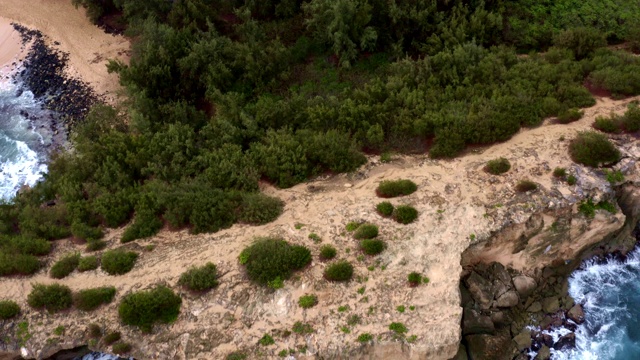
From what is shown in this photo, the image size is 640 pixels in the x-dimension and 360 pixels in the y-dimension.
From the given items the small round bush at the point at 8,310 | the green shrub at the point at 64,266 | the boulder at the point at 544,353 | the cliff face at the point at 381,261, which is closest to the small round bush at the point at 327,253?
the cliff face at the point at 381,261

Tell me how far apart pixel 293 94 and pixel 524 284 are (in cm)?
1978

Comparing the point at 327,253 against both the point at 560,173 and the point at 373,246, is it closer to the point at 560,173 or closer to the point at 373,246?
the point at 373,246

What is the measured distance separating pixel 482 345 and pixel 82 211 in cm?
2306

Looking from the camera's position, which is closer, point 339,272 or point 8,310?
point 8,310

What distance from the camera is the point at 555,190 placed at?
25766 millimetres

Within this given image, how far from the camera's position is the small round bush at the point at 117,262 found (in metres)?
24.1

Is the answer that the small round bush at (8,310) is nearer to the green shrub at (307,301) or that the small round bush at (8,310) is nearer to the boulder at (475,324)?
the green shrub at (307,301)

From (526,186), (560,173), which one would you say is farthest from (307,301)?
(560,173)

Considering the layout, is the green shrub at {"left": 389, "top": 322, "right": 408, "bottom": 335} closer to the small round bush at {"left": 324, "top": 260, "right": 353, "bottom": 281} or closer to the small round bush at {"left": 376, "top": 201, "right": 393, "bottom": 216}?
the small round bush at {"left": 324, "top": 260, "right": 353, "bottom": 281}

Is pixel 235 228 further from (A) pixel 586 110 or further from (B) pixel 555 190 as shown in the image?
(A) pixel 586 110

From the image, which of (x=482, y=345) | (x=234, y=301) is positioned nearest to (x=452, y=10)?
(x=482, y=345)

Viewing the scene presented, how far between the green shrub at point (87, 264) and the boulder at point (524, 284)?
73.7 feet

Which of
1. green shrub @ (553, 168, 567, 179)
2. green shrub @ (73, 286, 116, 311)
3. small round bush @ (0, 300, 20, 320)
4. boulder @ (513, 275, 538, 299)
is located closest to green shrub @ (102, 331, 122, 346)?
green shrub @ (73, 286, 116, 311)

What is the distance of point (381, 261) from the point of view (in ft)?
77.2
